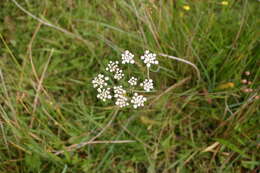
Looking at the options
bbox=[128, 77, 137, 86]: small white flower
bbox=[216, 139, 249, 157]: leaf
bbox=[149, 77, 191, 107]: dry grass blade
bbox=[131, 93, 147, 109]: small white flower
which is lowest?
bbox=[216, 139, 249, 157]: leaf

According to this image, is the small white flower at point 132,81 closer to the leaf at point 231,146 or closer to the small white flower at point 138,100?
the small white flower at point 138,100

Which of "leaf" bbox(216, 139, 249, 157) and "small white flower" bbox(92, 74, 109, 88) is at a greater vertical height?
"small white flower" bbox(92, 74, 109, 88)

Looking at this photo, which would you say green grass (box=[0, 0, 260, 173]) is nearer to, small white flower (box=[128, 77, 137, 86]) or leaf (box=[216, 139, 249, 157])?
leaf (box=[216, 139, 249, 157])

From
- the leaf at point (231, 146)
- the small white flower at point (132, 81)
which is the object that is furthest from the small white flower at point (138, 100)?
the leaf at point (231, 146)

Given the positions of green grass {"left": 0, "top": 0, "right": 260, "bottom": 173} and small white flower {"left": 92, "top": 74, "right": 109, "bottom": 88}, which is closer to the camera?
small white flower {"left": 92, "top": 74, "right": 109, "bottom": 88}

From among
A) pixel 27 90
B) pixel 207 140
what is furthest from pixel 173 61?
pixel 27 90

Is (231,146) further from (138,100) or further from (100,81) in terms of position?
(100,81)

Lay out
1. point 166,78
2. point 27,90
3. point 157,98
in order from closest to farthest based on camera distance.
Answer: point 157,98 < point 166,78 < point 27,90

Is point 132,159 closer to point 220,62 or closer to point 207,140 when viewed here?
point 207,140

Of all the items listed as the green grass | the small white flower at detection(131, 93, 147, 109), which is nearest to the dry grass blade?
the green grass
